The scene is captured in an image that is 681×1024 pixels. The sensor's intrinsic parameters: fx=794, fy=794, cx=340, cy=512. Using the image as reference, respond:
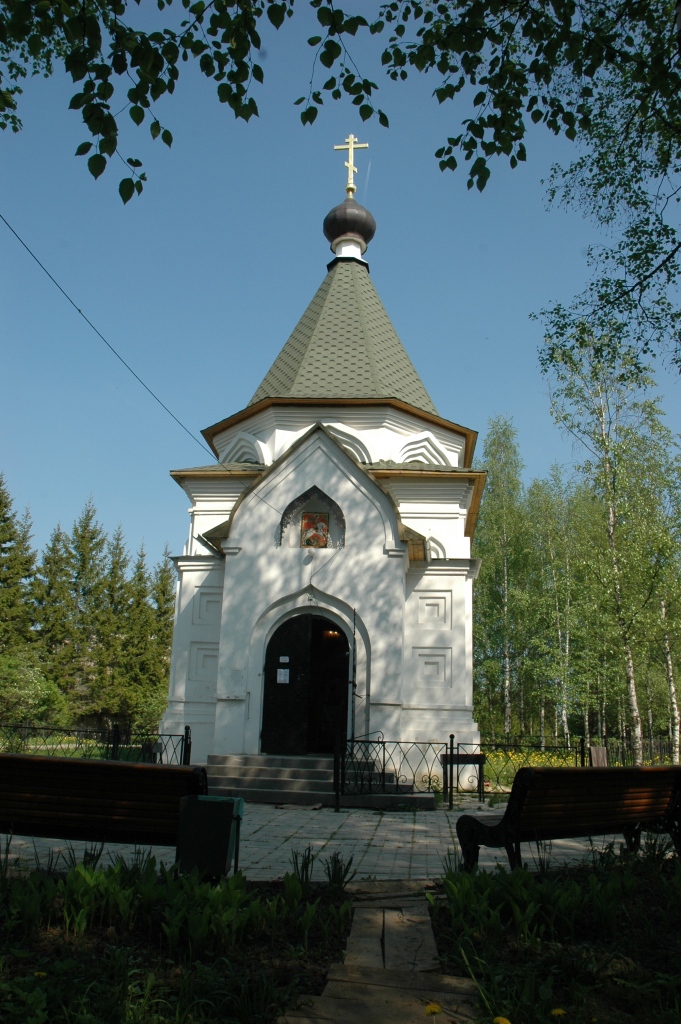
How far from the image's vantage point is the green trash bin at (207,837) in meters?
4.23

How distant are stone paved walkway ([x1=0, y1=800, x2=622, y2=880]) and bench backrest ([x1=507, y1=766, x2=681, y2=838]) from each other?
735 millimetres

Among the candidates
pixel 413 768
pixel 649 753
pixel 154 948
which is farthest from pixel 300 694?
pixel 649 753

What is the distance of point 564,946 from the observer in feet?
11.4

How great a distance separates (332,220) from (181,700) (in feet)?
42.3

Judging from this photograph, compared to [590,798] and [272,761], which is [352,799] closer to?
[272,761]

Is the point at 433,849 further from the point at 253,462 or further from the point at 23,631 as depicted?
the point at 23,631

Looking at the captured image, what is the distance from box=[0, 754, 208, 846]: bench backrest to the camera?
14.7 feet

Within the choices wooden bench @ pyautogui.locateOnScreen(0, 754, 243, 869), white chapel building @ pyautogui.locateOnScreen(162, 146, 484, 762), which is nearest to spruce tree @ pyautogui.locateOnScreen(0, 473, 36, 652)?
white chapel building @ pyautogui.locateOnScreen(162, 146, 484, 762)

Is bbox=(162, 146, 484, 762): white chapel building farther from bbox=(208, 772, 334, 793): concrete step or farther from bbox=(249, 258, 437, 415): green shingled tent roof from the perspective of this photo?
bbox=(208, 772, 334, 793): concrete step

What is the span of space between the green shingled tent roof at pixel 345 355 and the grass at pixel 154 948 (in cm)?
1247

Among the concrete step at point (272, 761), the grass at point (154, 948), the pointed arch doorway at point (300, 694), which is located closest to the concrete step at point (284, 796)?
the concrete step at point (272, 761)

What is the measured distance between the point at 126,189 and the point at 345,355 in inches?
469

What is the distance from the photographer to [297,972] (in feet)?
10.5

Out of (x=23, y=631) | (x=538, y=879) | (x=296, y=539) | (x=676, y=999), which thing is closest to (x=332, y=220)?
(x=296, y=539)
